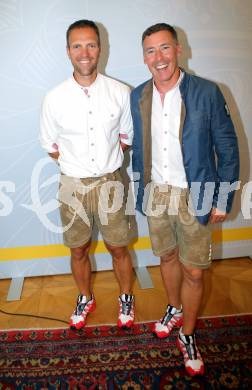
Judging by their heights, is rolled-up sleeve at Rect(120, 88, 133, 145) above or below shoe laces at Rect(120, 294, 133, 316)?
above

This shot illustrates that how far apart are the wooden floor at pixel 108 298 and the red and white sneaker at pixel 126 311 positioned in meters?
0.07

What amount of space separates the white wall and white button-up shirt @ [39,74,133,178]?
1.29ft

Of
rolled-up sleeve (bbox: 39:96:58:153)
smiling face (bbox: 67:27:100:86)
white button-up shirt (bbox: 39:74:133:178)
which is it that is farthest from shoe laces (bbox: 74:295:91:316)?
smiling face (bbox: 67:27:100:86)

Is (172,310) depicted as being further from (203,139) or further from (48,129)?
(48,129)

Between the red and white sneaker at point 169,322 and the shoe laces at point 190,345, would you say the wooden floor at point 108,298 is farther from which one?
the shoe laces at point 190,345

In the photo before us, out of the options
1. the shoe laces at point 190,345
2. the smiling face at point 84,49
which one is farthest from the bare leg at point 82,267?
the smiling face at point 84,49

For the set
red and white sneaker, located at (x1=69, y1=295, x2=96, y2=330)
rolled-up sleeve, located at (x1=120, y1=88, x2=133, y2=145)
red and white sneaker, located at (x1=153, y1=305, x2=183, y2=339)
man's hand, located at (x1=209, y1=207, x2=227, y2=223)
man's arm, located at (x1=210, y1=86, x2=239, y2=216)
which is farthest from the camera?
red and white sneaker, located at (x1=69, y1=295, x2=96, y2=330)

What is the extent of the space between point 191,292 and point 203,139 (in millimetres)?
797

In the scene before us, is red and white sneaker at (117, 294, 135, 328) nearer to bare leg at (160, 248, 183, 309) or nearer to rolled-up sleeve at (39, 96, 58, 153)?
bare leg at (160, 248, 183, 309)

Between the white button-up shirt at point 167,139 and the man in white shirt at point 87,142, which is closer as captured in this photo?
the white button-up shirt at point 167,139

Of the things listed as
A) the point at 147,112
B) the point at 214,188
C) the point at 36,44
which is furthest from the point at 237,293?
the point at 36,44

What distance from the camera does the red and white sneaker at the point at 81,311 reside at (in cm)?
220

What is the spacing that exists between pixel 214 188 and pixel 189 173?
15 cm

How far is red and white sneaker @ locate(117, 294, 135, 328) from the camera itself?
2182 mm
